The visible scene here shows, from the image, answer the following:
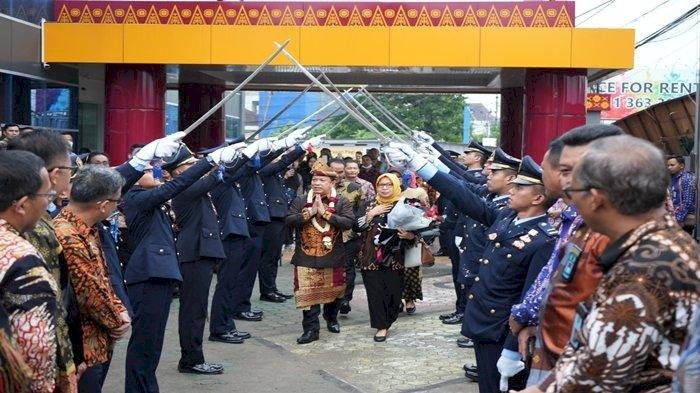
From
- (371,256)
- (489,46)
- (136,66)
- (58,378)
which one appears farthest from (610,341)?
(136,66)

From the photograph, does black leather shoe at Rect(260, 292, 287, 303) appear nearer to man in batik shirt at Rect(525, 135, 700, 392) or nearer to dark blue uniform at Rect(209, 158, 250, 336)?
dark blue uniform at Rect(209, 158, 250, 336)

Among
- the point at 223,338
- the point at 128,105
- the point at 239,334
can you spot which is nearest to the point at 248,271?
the point at 239,334

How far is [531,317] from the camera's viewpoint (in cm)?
377

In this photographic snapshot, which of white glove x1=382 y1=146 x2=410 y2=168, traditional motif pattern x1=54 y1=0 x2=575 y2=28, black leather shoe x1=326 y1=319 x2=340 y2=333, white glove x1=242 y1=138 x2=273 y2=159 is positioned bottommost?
black leather shoe x1=326 y1=319 x2=340 y2=333

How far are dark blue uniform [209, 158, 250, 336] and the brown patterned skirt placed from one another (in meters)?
0.69

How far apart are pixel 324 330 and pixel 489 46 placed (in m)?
5.65

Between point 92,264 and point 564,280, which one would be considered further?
point 92,264

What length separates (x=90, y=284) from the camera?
4160mm

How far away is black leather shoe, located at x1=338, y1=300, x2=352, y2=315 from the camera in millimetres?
9398

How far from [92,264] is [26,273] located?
139cm

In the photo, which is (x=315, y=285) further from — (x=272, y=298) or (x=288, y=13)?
(x=288, y=13)

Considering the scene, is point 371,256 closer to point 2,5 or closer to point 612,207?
point 612,207

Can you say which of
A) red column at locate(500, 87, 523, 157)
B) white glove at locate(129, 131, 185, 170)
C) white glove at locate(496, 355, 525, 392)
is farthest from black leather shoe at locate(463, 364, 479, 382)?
red column at locate(500, 87, 523, 157)

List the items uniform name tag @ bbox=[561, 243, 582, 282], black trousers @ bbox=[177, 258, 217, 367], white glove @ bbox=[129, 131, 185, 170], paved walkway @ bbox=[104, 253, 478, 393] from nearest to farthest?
uniform name tag @ bbox=[561, 243, 582, 282], white glove @ bbox=[129, 131, 185, 170], paved walkway @ bbox=[104, 253, 478, 393], black trousers @ bbox=[177, 258, 217, 367]
